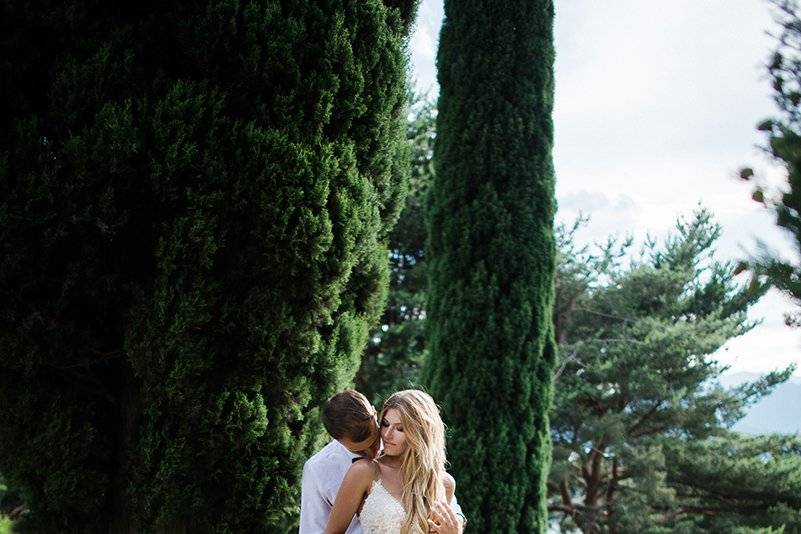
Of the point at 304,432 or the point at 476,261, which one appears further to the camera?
the point at 476,261

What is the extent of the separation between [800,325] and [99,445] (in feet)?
11.7

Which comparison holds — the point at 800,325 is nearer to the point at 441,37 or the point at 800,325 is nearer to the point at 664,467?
the point at 441,37

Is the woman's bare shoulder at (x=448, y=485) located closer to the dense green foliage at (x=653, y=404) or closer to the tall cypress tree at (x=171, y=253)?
the tall cypress tree at (x=171, y=253)

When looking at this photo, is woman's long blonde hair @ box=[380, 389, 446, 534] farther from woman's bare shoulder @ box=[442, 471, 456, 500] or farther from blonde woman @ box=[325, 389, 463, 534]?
woman's bare shoulder @ box=[442, 471, 456, 500]

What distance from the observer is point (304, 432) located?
14.5 ft

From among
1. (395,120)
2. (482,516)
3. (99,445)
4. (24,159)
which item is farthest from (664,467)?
(24,159)

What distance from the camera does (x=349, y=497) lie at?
9.12ft

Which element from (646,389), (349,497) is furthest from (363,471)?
(646,389)

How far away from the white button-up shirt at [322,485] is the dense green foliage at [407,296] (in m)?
7.80

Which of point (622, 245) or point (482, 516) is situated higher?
point (622, 245)

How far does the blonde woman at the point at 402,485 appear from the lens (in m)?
2.75

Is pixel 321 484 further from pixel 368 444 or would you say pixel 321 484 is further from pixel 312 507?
pixel 368 444

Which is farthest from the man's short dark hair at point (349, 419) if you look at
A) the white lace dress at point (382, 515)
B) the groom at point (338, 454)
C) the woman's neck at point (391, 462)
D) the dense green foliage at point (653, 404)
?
the dense green foliage at point (653, 404)

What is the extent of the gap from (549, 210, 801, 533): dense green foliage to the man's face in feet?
31.8
